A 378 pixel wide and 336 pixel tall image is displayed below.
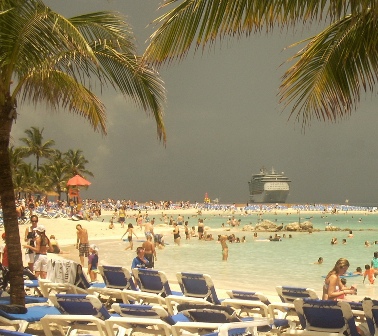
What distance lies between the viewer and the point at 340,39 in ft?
19.5

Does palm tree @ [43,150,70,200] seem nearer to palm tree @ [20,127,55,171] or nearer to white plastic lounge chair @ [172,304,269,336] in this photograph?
palm tree @ [20,127,55,171]

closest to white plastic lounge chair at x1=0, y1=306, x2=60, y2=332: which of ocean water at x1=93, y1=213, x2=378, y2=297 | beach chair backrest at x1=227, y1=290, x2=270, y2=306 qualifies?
beach chair backrest at x1=227, y1=290, x2=270, y2=306

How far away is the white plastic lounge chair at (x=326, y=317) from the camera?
5.30m

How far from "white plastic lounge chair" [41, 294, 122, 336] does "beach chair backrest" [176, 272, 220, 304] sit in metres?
1.92

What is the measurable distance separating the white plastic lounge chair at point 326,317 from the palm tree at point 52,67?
2.70 metres

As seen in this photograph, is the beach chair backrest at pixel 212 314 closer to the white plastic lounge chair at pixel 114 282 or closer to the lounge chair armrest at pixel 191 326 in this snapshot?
the lounge chair armrest at pixel 191 326

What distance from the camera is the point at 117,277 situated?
809 cm

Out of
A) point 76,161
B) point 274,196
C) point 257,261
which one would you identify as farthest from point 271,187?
point 257,261

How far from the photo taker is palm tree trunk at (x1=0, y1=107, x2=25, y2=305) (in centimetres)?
668

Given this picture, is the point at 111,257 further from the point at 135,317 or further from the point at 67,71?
the point at 135,317

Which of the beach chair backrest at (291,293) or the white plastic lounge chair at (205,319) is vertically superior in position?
A: the white plastic lounge chair at (205,319)

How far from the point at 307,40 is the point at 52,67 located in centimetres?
291

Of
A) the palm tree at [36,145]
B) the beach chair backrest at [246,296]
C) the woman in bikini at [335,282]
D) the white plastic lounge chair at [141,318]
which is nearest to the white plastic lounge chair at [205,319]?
the white plastic lounge chair at [141,318]

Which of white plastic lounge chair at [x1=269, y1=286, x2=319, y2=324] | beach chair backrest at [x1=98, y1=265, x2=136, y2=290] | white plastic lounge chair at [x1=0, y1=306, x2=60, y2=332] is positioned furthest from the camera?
beach chair backrest at [x1=98, y1=265, x2=136, y2=290]
